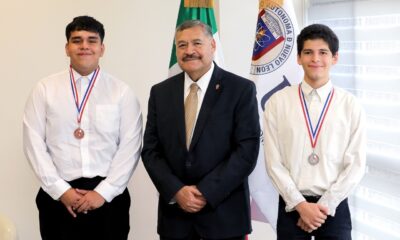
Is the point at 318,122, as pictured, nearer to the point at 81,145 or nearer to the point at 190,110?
the point at 190,110

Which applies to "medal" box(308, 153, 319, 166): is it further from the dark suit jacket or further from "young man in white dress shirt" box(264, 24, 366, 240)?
the dark suit jacket

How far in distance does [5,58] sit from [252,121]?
2.13 m

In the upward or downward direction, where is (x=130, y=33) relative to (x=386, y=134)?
upward

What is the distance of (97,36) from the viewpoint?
2.42 metres

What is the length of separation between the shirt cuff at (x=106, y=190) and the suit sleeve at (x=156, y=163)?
25 centimetres

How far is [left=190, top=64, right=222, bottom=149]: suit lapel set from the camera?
2.14 m

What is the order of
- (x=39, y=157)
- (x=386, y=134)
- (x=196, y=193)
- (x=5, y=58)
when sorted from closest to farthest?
(x=196, y=193), (x=39, y=157), (x=386, y=134), (x=5, y=58)

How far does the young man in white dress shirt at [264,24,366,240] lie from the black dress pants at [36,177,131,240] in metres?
0.94

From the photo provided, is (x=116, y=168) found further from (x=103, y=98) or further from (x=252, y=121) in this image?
(x=252, y=121)

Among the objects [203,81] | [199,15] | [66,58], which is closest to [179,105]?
[203,81]

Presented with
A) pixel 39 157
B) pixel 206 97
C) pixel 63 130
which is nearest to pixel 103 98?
pixel 63 130

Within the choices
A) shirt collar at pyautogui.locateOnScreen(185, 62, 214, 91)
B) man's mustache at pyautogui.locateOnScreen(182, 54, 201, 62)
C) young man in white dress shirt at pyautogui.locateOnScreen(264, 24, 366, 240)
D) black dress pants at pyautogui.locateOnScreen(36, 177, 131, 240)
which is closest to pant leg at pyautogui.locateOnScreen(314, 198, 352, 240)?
young man in white dress shirt at pyautogui.locateOnScreen(264, 24, 366, 240)

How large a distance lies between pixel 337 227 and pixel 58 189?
4.65ft

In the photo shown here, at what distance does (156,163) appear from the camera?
2219mm
